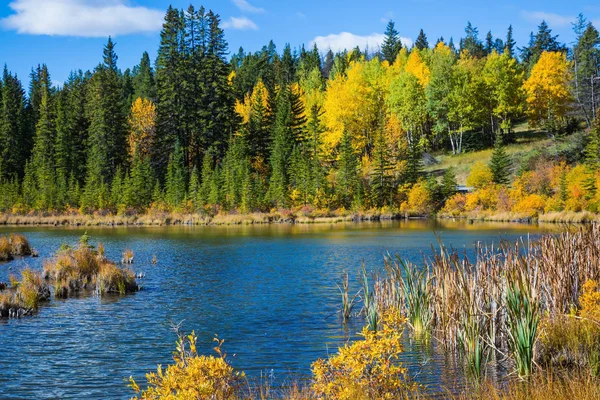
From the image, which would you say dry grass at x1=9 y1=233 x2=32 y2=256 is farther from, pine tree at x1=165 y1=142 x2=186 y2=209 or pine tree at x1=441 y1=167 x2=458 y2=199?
pine tree at x1=441 y1=167 x2=458 y2=199

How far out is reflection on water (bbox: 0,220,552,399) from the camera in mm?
11789

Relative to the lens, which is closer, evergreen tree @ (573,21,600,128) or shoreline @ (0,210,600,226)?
shoreline @ (0,210,600,226)

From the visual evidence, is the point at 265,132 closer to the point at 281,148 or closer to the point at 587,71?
the point at 281,148

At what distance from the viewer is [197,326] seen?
1641 cm

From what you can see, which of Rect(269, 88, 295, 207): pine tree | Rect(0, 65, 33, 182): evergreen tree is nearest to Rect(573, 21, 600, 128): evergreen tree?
Rect(269, 88, 295, 207): pine tree

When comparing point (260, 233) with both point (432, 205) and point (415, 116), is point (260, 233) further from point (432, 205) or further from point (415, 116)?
point (415, 116)

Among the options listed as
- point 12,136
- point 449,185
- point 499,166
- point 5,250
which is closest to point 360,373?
point 5,250

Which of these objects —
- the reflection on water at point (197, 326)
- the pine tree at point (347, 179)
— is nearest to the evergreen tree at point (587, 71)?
the pine tree at point (347, 179)

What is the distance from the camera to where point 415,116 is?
3182 inches

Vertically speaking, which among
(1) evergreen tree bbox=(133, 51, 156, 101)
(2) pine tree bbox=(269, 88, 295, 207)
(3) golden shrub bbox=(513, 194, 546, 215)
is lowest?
→ (3) golden shrub bbox=(513, 194, 546, 215)

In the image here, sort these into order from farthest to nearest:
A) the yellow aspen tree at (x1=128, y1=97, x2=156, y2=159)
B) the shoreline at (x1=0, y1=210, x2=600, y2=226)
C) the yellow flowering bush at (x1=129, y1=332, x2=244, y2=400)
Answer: the yellow aspen tree at (x1=128, y1=97, x2=156, y2=159) < the shoreline at (x1=0, y1=210, x2=600, y2=226) < the yellow flowering bush at (x1=129, y1=332, x2=244, y2=400)

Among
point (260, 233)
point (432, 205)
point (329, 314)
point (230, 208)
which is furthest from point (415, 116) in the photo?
point (329, 314)

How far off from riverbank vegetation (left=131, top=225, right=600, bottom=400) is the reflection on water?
2.47 ft

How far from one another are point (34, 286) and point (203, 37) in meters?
73.2
